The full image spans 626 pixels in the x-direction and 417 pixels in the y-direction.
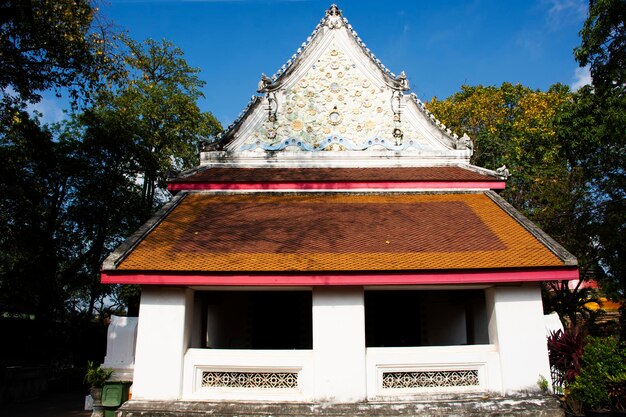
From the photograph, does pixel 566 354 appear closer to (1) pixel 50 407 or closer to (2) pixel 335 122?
(2) pixel 335 122

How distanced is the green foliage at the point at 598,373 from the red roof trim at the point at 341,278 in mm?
1173

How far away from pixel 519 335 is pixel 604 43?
787cm

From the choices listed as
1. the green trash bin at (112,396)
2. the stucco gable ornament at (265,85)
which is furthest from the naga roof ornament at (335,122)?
the green trash bin at (112,396)

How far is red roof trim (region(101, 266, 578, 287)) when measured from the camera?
6.59m

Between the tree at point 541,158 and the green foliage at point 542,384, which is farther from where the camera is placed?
the tree at point 541,158

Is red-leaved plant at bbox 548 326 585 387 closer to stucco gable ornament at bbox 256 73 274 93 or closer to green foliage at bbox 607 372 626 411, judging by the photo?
green foliage at bbox 607 372 626 411

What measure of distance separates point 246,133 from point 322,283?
15.9 ft

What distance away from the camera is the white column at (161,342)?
6.59 meters

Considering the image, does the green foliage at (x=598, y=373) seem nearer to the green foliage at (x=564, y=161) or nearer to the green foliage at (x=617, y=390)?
the green foliage at (x=617, y=390)

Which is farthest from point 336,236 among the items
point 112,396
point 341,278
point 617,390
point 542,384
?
point 617,390

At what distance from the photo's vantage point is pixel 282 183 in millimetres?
9211

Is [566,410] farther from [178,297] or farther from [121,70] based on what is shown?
[121,70]

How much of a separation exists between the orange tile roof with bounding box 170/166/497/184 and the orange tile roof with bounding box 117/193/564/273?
33 cm

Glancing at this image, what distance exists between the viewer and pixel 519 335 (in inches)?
268
